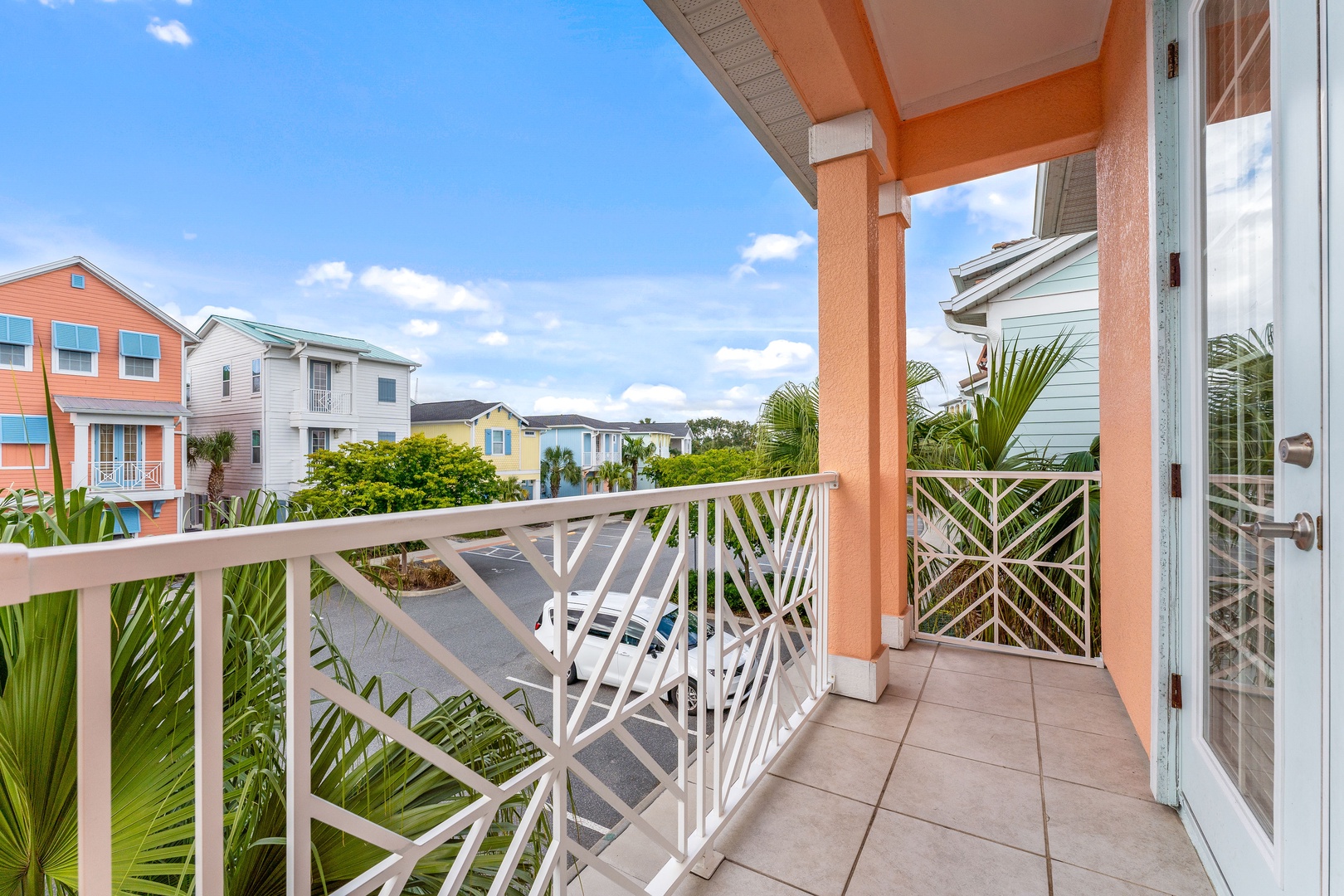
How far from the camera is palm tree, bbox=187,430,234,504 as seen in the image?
2432 millimetres

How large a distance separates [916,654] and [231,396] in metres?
4.02

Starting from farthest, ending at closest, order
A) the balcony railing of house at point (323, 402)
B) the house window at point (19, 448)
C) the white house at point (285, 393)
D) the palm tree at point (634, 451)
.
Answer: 1. the palm tree at point (634, 451)
2. the balcony railing of house at point (323, 402)
3. the white house at point (285, 393)
4. the house window at point (19, 448)

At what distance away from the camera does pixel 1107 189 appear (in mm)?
2307

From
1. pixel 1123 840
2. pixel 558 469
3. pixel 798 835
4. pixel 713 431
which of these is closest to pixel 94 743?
pixel 798 835

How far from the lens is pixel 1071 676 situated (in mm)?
2582

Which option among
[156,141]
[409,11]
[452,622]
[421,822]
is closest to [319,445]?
[156,141]

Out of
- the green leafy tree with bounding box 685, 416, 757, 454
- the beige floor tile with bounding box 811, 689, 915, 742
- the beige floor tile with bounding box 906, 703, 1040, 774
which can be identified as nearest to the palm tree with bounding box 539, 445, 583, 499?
the beige floor tile with bounding box 811, 689, 915, 742

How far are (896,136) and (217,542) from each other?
126 inches

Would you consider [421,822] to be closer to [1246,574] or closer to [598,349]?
[1246,574]

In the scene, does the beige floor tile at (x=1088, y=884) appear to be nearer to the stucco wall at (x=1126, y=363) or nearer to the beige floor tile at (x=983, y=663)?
the stucco wall at (x=1126, y=363)

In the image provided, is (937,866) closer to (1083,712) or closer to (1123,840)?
(1123,840)

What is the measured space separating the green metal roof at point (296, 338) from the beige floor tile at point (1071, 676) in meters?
4.21

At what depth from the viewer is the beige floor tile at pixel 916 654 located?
2801 millimetres

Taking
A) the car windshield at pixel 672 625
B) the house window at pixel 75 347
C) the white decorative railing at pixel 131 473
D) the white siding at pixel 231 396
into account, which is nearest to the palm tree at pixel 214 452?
the white siding at pixel 231 396
